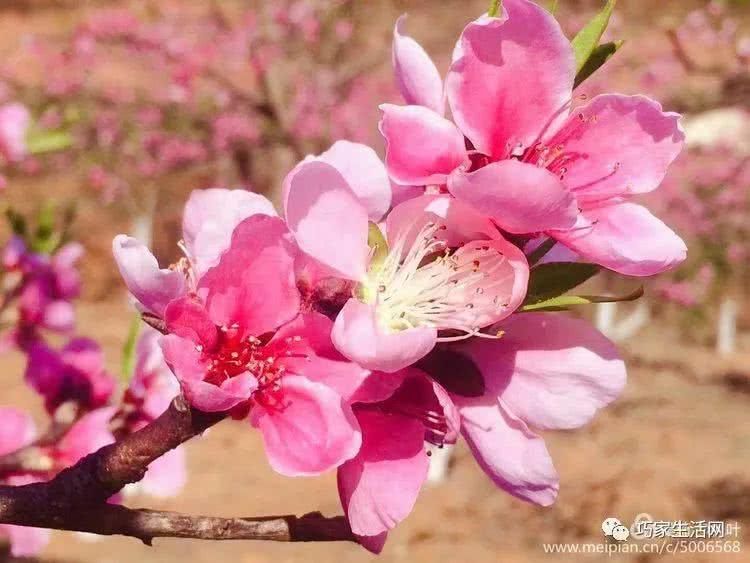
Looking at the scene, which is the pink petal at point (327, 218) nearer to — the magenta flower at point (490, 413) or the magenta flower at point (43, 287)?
the magenta flower at point (490, 413)

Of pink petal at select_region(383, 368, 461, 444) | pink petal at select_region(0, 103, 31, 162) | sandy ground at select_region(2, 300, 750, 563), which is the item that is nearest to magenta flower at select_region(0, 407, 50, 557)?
pink petal at select_region(0, 103, 31, 162)

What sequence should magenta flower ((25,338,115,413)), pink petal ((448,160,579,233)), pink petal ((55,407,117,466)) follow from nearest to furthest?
pink petal ((448,160,579,233)), pink petal ((55,407,117,466)), magenta flower ((25,338,115,413))

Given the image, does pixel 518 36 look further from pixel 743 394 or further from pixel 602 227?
pixel 743 394

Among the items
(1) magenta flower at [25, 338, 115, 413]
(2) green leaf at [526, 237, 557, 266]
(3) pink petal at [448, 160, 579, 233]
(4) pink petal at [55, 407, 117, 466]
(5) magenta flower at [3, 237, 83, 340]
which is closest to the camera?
(3) pink petal at [448, 160, 579, 233]

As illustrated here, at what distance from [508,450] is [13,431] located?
779mm

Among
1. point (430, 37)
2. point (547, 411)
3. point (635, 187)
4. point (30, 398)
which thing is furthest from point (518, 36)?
point (430, 37)

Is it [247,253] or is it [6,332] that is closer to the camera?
[247,253]

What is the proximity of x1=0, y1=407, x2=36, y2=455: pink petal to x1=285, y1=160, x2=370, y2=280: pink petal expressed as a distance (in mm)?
711

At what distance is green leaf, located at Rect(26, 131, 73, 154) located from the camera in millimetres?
1444

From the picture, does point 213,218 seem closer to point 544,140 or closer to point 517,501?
point 544,140

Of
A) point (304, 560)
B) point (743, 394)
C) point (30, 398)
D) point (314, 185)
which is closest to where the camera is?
point (314, 185)

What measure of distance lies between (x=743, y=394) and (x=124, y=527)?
728cm

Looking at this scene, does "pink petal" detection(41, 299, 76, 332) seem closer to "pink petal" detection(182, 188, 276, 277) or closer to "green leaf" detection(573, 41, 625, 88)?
"pink petal" detection(182, 188, 276, 277)

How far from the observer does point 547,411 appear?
0.55m
